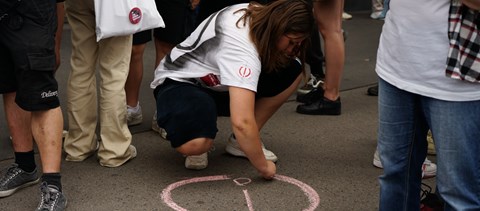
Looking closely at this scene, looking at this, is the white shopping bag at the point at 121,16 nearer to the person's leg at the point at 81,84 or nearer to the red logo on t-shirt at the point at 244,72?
the person's leg at the point at 81,84

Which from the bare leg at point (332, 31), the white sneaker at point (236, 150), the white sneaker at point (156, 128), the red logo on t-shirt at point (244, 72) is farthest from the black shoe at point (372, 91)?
the red logo on t-shirt at point (244, 72)

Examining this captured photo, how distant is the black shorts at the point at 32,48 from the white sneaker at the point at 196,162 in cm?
85

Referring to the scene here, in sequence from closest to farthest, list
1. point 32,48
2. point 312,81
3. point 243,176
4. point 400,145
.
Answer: point 400,145, point 32,48, point 243,176, point 312,81

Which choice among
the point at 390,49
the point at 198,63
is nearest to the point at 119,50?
the point at 198,63

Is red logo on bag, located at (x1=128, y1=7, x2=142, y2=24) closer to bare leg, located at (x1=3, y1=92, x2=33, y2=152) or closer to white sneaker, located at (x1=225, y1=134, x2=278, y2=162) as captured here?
bare leg, located at (x1=3, y1=92, x2=33, y2=152)

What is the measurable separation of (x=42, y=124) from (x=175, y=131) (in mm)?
628

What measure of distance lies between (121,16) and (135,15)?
8cm

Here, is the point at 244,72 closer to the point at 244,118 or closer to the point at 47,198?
the point at 244,118

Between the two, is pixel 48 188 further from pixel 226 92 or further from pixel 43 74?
pixel 226 92

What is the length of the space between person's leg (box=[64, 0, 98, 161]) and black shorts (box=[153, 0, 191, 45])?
649mm

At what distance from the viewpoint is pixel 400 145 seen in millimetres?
2611

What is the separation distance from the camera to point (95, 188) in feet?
11.5

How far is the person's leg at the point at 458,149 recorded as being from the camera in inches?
92.1

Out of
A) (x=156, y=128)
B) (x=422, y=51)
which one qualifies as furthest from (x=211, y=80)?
(x=422, y=51)
